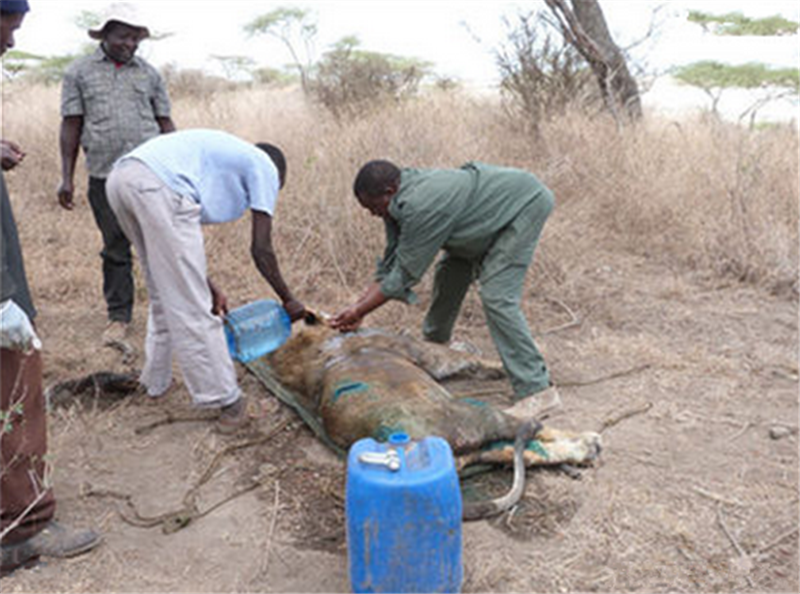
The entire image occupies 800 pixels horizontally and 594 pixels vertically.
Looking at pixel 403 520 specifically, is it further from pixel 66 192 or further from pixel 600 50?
pixel 600 50

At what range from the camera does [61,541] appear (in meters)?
2.69

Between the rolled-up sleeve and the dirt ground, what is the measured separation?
4.67 feet

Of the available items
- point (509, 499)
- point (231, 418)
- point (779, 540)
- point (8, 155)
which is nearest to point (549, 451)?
point (509, 499)

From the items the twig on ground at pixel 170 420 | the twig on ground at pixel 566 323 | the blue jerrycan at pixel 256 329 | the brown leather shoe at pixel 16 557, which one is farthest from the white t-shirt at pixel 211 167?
the twig on ground at pixel 566 323

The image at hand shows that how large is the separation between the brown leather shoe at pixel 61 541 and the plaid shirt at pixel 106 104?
2.46 m

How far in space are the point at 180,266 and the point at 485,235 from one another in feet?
4.95

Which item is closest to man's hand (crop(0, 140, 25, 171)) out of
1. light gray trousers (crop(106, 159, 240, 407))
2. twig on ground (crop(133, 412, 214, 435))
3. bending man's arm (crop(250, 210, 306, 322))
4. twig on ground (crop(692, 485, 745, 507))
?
light gray trousers (crop(106, 159, 240, 407))

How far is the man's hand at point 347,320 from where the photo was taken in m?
3.76

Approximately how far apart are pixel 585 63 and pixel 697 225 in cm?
339

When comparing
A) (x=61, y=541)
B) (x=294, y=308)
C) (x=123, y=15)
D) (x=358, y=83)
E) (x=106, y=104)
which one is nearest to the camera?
(x=61, y=541)

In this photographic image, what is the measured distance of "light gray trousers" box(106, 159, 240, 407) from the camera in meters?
3.30

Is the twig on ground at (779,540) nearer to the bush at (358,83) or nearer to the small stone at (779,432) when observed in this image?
the small stone at (779,432)

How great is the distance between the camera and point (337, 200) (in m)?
6.23

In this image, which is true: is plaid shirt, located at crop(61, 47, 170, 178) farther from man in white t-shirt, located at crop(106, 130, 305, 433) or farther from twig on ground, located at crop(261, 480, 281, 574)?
twig on ground, located at crop(261, 480, 281, 574)
